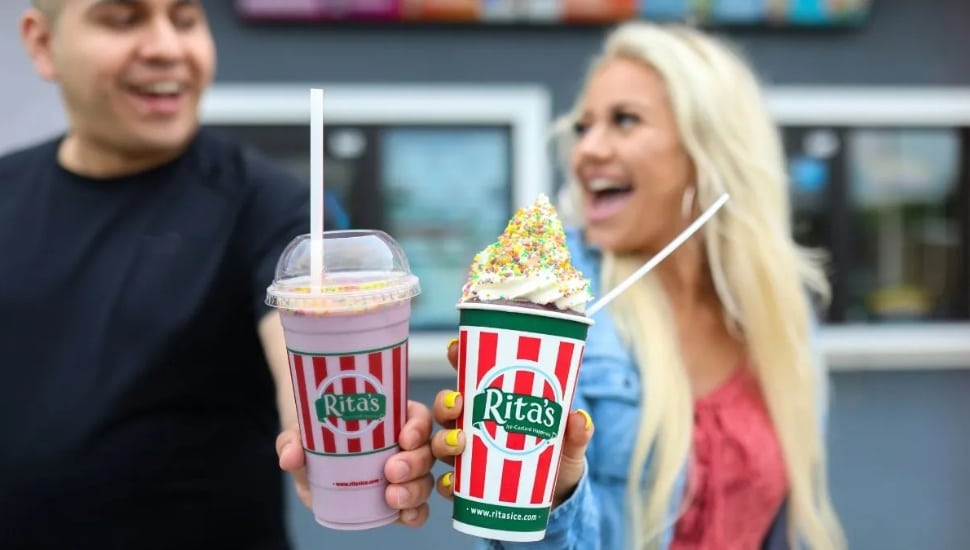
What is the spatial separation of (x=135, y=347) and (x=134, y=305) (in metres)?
0.08

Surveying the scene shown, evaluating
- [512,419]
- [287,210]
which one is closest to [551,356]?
[512,419]

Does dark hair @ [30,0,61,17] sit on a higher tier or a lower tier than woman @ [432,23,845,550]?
higher

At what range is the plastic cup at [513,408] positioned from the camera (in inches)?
36.9

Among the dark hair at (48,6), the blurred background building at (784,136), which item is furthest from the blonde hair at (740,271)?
the blurred background building at (784,136)

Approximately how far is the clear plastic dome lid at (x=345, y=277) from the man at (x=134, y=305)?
1.46 feet

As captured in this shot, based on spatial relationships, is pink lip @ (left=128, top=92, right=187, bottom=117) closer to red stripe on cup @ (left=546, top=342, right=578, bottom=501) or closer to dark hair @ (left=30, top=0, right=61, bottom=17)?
dark hair @ (left=30, top=0, right=61, bottom=17)

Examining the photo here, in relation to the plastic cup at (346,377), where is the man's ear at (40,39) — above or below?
above

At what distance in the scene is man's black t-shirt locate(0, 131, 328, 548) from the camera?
140cm

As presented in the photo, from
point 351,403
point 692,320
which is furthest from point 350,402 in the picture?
point 692,320

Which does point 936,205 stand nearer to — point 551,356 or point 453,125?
point 453,125

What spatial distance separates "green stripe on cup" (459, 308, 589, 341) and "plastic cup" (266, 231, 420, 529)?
0.10 meters

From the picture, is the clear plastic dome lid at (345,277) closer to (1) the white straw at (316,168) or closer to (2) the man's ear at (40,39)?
(1) the white straw at (316,168)

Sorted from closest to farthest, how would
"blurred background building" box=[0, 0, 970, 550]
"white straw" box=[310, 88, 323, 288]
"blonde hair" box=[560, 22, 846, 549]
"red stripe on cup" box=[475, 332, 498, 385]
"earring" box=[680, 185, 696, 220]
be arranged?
"white straw" box=[310, 88, 323, 288], "red stripe on cup" box=[475, 332, 498, 385], "blonde hair" box=[560, 22, 846, 549], "earring" box=[680, 185, 696, 220], "blurred background building" box=[0, 0, 970, 550]

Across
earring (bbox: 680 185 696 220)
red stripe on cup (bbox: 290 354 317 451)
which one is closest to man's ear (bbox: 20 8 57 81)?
red stripe on cup (bbox: 290 354 317 451)
